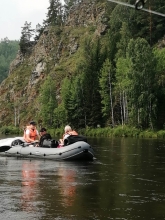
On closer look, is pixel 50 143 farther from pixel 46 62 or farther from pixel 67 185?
pixel 46 62

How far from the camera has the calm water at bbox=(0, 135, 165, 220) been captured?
405 inches

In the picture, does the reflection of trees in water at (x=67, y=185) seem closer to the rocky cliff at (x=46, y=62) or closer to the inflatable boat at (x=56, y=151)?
the inflatable boat at (x=56, y=151)

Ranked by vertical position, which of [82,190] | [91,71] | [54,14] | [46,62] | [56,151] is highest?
[54,14]

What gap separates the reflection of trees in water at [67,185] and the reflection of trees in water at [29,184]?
0.83 metres

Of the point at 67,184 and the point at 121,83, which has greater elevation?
the point at 121,83

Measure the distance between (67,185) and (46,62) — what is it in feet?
342

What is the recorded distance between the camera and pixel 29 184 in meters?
14.3

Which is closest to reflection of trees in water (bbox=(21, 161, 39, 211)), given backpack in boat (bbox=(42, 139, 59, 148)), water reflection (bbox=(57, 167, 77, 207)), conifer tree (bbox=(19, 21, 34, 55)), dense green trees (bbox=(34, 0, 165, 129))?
water reflection (bbox=(57, 167, 77, 207))

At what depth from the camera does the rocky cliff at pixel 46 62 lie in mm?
106750

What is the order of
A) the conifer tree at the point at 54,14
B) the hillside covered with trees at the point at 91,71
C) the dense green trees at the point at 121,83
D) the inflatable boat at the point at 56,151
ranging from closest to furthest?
the inflatable boat at the point at 56,151 < the dense green trees at the point at 121,83 < the hillside covered with trees at the point at 91,71 < the conifer tree at the point at 54,14

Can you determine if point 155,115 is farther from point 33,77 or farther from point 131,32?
point 33,77

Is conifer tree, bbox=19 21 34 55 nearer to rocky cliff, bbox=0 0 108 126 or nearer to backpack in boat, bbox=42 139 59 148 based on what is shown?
rocky cliff, bbox=0 0 108 126

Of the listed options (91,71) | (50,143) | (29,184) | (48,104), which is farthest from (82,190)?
(48,104)

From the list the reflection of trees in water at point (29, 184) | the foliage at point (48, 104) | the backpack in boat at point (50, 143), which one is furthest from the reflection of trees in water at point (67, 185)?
the foliage at point (48, 104)
